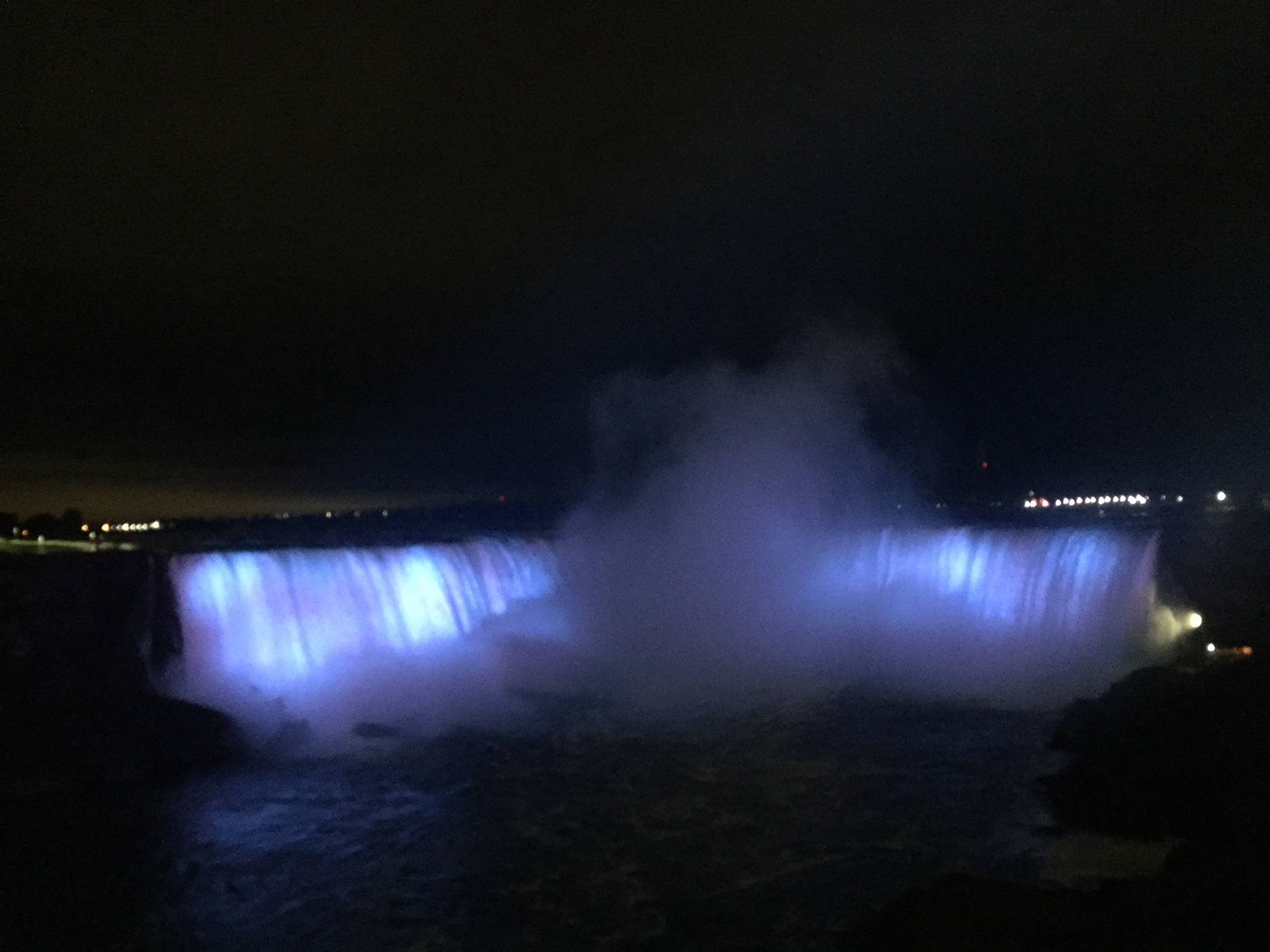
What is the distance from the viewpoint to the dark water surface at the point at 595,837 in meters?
6.96

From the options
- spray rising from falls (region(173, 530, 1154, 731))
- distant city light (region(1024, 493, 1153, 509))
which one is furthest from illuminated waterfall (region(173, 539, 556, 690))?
distant city light (region(1024, 493, 1153, 509))

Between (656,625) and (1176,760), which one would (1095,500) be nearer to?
(656,625)

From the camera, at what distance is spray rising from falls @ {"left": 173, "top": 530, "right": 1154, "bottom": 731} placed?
13.7 metres

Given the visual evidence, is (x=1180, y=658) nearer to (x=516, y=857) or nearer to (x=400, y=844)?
(x=516, y=857)

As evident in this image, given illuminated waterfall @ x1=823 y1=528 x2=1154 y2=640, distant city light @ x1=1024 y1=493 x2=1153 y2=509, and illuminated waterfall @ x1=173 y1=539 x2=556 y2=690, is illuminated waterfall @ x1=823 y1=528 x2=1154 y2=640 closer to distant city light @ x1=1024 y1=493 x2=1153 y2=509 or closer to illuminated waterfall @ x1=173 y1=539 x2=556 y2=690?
illuminated waterfall @ x1=173 y1=539 x2=556 y2=690

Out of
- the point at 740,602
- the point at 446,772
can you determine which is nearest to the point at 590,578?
the point at 740,602

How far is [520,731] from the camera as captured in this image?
500 inches

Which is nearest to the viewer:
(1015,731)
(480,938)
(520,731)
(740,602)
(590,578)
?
(480,938)

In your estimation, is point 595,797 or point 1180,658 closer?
point 595,797

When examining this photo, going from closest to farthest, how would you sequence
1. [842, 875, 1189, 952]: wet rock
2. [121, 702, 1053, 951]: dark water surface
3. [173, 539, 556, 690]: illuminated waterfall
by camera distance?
1. [842, 875, 1189, 952]: wet rock
2. [121, 702, 1053, 951]: dark water surface
3. [173, 539, 556, 690]: illuminated waterfall

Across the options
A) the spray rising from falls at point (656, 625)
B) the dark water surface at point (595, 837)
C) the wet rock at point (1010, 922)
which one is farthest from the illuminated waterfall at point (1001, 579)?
the wet rock at point (1010, 922)

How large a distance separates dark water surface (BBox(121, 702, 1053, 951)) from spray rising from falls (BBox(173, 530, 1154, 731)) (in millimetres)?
2521

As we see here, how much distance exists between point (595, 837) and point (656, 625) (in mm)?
11486

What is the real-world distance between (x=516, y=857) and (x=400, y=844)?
1206 millimetres
